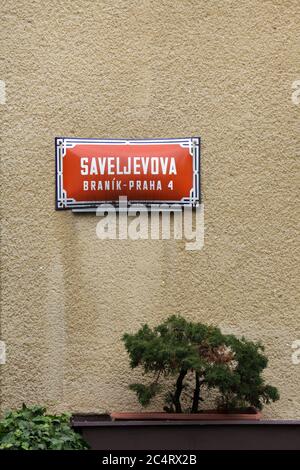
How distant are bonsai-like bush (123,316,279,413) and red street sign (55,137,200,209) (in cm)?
96

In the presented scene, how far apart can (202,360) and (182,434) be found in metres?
0.47

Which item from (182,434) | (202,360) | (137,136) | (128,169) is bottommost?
(182,434)

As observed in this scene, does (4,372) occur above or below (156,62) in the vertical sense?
below

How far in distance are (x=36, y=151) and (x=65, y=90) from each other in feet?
1.54

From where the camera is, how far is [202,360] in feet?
18.6

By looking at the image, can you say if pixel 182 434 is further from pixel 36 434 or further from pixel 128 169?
pixel 128 169

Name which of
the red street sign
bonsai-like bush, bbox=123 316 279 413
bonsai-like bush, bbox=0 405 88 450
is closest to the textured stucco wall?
the red street sign

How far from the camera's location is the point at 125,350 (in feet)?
20.4

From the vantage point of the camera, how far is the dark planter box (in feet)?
18.5

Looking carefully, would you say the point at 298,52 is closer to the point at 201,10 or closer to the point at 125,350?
the point at 201,10

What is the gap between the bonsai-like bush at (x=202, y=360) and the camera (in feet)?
18.5

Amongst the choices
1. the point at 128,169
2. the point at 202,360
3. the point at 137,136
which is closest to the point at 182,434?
the point at 202,360
